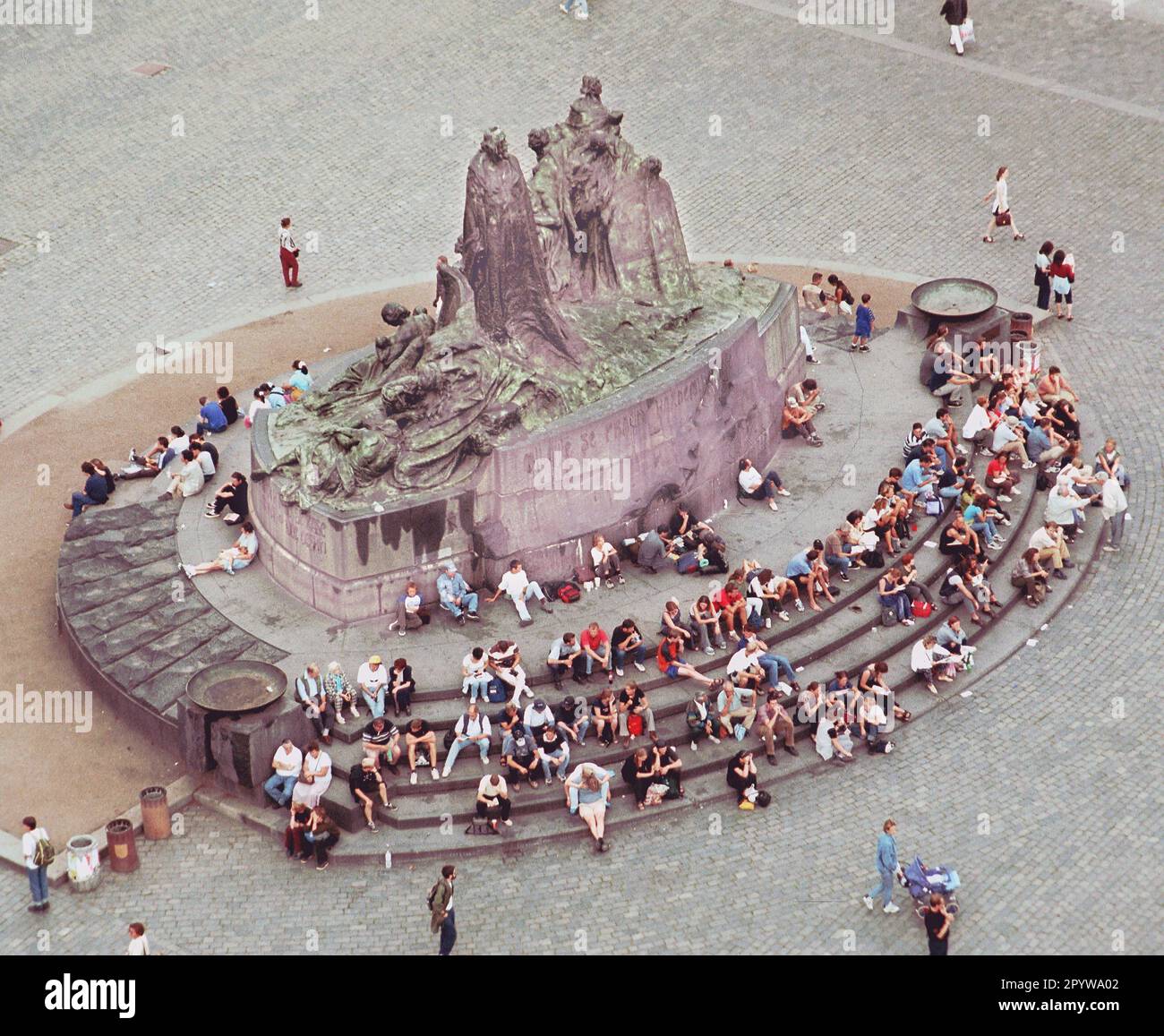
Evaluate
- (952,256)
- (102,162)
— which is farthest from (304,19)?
(952,256)

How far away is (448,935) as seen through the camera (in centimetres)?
2608

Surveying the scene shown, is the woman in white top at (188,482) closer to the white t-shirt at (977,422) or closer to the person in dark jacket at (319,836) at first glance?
the person in dark jacket at (319,836)

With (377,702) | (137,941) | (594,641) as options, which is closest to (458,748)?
(377,702)

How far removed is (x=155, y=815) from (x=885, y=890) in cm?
922

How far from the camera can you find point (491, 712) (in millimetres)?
29547

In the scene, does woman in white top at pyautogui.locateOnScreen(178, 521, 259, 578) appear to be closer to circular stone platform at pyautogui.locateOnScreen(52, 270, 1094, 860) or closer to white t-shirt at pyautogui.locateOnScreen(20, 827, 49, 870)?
circular stone platform at pyautogui.locateOnScreen(52, 270, 1094, 860)

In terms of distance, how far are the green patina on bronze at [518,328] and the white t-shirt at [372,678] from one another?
2.72m

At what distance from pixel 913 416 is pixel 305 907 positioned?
46.1ft

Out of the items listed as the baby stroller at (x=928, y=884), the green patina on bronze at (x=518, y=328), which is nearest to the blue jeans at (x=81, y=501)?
the green patina on bronze at (x=518, y=328)

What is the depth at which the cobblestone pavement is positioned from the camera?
27156 millimetres

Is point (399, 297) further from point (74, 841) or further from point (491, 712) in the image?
point (74, 841)

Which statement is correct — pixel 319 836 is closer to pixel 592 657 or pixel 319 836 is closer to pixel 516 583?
pixel 592 657

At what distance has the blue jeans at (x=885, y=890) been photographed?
87.5 feet

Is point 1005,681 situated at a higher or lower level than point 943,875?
higher
